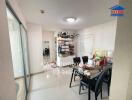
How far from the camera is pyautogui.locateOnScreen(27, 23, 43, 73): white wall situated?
382 centimetres

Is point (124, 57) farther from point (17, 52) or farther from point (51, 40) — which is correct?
point (51, 40)

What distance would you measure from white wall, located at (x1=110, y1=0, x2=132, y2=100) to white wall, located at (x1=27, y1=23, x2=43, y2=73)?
3613 mm

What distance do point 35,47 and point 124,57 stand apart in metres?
3.74

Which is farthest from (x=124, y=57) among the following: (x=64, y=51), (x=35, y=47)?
(x=64, y=51)

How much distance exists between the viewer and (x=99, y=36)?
412cm

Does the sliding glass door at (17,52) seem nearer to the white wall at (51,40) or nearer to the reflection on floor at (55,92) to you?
the reflection on floor at (55,92)

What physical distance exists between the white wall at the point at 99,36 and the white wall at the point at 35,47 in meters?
2.77

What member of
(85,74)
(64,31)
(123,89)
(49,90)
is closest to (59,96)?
(49,90)

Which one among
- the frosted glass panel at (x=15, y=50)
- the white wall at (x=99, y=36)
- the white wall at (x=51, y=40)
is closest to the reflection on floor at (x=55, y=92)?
the frosted glass panel at (x=15, y=50)

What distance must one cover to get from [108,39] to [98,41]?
2.00ft

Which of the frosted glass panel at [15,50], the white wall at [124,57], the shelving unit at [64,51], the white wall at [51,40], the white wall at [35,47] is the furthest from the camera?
the white wall at [51,40]

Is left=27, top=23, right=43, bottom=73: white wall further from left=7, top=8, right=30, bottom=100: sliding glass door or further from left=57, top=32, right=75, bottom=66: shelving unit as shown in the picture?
left=7, top=8, right=30, bottom=100: sliding glass door

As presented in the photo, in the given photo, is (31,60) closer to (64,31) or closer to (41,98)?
(41,98)

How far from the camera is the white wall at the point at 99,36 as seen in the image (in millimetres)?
3479
